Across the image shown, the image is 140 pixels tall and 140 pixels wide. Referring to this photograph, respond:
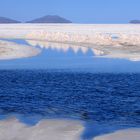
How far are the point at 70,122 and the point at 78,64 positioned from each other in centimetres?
1226

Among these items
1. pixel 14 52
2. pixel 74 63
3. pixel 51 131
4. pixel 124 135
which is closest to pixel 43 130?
pixel 51 131

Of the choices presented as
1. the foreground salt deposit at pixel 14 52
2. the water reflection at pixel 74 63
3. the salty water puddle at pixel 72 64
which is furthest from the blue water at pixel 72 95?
the foreground salt deposit at pixel 14 52

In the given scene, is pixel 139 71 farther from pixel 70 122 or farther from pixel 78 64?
pixel 70 122

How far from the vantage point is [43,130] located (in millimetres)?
10969

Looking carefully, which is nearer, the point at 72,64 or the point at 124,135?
the point at 124,135

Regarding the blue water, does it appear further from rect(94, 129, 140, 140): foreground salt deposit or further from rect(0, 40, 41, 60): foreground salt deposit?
rect(0, 40, 41, 60): foreground salt deposit

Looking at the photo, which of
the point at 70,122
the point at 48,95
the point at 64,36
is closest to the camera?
the point at 70,122

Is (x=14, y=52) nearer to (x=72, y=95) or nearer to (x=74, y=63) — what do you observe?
(x=74, y=63)

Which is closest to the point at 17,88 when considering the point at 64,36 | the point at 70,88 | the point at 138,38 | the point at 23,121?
the point at 70,88

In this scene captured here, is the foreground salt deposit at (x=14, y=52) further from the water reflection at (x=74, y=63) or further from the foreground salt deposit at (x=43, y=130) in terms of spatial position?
the foreground salt deposit at (x=43, y=130)

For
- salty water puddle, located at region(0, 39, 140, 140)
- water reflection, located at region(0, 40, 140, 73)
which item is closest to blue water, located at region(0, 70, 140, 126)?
salty water puddle, located at region(0, 39, 140, 140)

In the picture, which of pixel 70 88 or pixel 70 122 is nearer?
pixel 70 122

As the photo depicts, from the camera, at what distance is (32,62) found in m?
25.0

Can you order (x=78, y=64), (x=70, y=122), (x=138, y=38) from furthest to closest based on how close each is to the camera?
1. (x=138, y=38)
2. (x=78, y=64)
3. (x=70, y=122)
